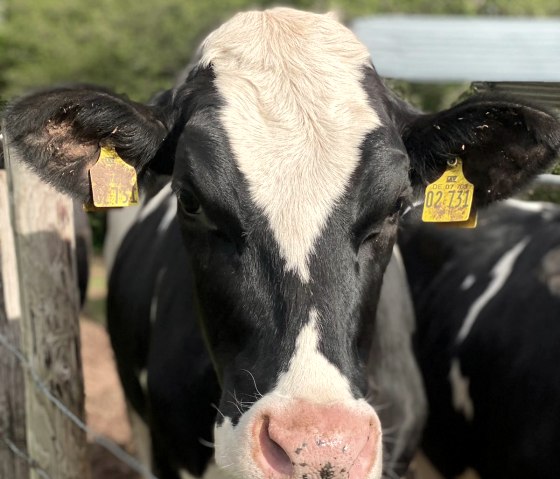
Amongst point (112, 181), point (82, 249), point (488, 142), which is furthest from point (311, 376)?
point (82, 249)

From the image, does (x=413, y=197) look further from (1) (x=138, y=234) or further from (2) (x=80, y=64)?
(2) (x=80, y=64)

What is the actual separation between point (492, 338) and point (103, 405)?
3.61 meters

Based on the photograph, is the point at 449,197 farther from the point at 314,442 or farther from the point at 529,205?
the point at 529,205

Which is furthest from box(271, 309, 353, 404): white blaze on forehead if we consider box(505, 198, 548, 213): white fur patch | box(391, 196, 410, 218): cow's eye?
box(505, 198, 548, 213): white fur patch

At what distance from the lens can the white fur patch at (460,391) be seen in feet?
11.9

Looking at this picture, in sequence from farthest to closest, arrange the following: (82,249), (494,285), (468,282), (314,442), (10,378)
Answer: (82,249)
(468,282)
(494,285)
(10,378)
(314,442)

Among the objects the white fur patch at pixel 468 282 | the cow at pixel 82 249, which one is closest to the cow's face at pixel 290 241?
the white fur patch at pixel 468 282

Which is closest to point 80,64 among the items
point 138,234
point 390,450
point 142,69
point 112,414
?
point 142,69

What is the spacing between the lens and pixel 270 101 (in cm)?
265

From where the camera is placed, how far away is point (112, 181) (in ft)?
8.98

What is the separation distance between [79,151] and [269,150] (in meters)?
0.59

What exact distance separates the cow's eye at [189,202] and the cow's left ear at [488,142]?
0.68 metres

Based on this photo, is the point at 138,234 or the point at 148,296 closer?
the point at 148,296

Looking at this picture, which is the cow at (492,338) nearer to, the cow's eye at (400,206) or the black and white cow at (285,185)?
the black and white cow at (285,185)
